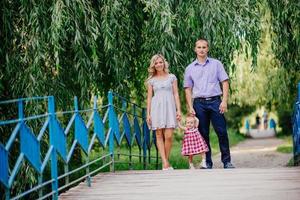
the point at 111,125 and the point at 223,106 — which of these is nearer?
the point at 111,125

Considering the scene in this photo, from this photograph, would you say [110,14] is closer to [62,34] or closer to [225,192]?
[62,34]

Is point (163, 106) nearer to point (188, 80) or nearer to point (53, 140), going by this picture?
point (188, 80)

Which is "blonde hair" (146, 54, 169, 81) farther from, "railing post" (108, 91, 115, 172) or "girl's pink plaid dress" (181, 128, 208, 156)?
"girl's pink plaid dress" (181, 128, 208, 156)

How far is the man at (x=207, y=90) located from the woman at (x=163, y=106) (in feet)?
0.78

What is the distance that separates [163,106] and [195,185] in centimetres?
256

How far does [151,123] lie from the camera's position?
9648mm

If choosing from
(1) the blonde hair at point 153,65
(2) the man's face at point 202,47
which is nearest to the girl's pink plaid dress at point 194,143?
(1) the blonde hair at point 153,65

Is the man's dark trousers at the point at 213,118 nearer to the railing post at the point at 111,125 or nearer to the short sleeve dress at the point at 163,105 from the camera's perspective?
the short sleeve dress at the point at 163,105

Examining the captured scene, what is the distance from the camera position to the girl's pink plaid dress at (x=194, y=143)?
960 centimetres

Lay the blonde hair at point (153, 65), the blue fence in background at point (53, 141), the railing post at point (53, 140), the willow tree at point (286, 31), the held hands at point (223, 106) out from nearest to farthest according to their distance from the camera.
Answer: the blue fence in background at point (53, 141) → the railing post at point (53, 140) → the blonde hair at point (153, 65) → the held hands at point (223, 106) → the willow tree at point (286, 31)

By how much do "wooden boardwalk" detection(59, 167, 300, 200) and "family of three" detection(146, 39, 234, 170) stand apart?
3.70 feet

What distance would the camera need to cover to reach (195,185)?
7148 millimetres

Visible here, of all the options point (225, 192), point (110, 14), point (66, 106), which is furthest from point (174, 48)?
point (225, 192)

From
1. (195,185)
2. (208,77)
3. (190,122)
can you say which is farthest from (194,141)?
(195,185)
